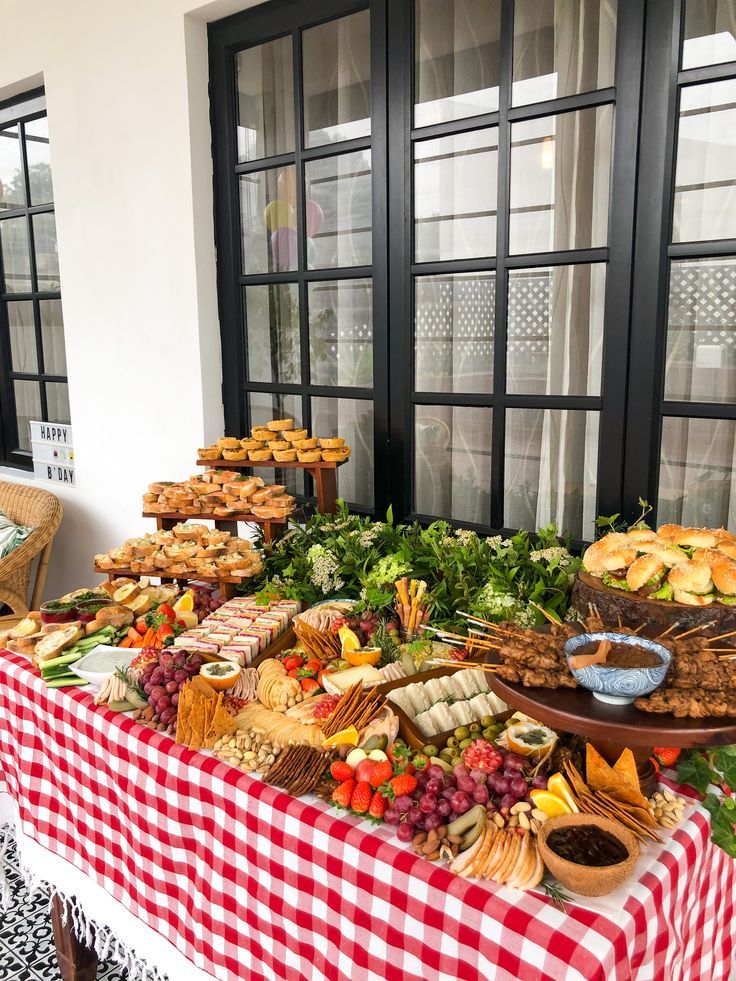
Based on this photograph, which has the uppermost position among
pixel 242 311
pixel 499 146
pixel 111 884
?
pixel 499 146

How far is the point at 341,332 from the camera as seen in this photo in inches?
131

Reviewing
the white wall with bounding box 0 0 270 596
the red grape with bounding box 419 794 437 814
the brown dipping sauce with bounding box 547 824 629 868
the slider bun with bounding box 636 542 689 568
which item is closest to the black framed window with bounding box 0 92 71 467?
the white wall with bounding box 0 0 270 596

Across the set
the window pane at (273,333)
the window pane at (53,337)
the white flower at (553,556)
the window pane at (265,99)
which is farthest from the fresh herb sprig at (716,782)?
the window pane at (53,337)

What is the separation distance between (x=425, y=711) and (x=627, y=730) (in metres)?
0.65

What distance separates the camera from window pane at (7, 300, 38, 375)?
4805 millimetres

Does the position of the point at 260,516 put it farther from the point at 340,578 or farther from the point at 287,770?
the point at 287,770

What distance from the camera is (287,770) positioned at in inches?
65.9

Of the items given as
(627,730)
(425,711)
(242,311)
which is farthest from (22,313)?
(627,730)

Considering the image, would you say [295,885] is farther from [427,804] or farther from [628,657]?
[628,657]

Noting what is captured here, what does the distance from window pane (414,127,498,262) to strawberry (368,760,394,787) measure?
6.45 feet

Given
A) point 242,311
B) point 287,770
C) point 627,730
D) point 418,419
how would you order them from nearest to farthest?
point 627,730
point 287,770
point 418,419
point 242,311

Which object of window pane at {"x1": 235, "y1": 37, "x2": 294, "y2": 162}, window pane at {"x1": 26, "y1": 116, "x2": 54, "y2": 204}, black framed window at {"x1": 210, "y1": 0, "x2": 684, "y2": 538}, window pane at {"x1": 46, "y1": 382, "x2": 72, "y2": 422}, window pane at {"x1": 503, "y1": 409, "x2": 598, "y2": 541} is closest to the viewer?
black framed window at {"x1": 210, "y1": 0, "x2": 684, "y2": 538}

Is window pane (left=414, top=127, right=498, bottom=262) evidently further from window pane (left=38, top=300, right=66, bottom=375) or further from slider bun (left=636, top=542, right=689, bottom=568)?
window pane (left=38, top=300, right=66, bottom=375)

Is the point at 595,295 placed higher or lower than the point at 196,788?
higher
